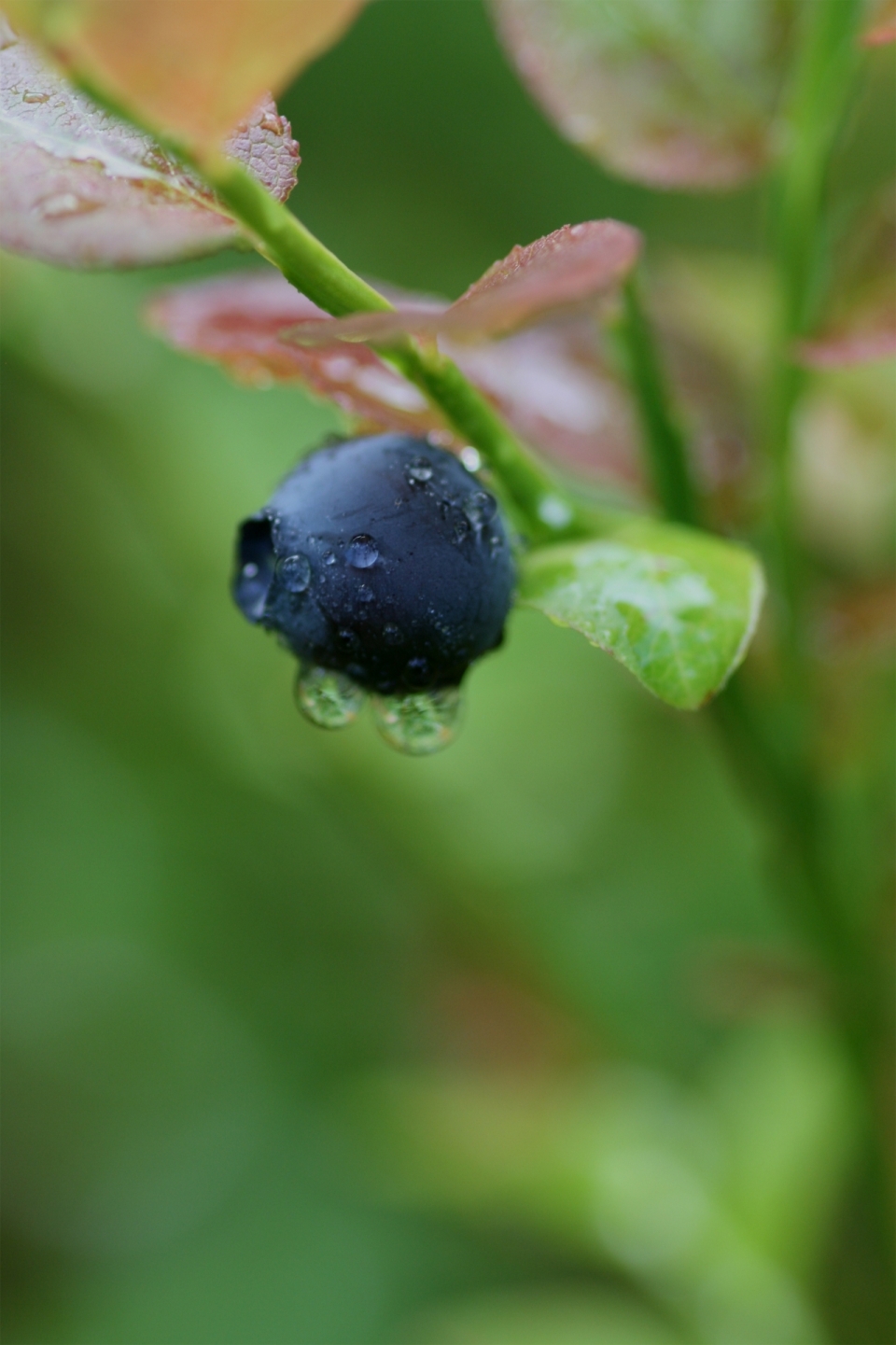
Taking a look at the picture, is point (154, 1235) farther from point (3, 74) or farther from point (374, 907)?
point (3, 74)

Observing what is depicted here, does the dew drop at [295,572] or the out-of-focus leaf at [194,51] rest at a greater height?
the out-of-focus leaf at [194,51]

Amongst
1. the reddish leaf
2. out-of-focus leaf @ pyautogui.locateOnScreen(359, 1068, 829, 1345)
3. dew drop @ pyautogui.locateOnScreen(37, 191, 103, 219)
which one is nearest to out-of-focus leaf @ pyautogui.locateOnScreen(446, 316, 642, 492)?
the reddish leaf

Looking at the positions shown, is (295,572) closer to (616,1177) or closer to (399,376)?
(399,376)

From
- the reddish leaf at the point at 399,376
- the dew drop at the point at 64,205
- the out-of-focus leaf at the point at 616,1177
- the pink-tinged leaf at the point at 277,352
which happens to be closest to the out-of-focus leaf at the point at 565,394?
the reddish leaf at the point at 399,376

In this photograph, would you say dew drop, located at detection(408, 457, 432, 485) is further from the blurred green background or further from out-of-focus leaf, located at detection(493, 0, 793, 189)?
the blurred green background

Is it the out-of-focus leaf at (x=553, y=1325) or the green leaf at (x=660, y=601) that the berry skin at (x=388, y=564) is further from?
the out-of-focus leaf at (x=553, y=1325)

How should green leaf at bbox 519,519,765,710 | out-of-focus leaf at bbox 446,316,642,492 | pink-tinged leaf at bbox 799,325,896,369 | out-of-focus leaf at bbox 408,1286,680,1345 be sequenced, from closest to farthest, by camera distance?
green leaf at bbox 519,519,765,710, pink-tinged leaf at bbox 799,325,896,369, out-of-focus leaf at bbox 446,316,642,492, out-of-focus leaf at bbox 408,1286,680,1345
